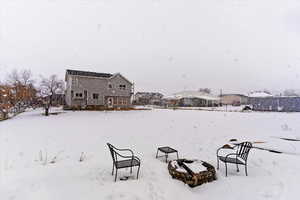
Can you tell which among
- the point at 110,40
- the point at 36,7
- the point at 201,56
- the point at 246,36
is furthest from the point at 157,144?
the point at 201,56

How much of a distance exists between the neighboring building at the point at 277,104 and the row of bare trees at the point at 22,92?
3162cm

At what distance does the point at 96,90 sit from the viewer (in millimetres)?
21875

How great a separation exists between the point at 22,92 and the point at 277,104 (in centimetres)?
3556

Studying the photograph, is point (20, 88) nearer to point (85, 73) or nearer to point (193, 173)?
point (85, 73)

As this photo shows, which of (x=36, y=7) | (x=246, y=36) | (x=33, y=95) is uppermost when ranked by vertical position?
(x=246, y=36)

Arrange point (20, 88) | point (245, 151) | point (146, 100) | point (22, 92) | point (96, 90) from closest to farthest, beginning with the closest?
point (245, 151) → point (22, 92) → point (20, 88) → point (96, 90) → point (146, 100)

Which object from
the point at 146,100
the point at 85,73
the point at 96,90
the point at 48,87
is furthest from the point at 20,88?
the point at 146,100

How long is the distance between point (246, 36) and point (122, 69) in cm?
2006

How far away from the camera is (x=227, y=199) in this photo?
263 cm

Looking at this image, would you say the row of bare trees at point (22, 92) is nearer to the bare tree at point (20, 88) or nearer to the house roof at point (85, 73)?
the bare tree at point (20, 88)

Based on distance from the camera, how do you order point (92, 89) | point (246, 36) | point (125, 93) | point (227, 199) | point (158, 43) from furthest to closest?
point (125, 93) → point (92, 89) → point (158, 43) → point (246, 36) → point (227, 199)

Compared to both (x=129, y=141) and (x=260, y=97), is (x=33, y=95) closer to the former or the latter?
(x=129, y=141)

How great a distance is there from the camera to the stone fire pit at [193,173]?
3.06 meters

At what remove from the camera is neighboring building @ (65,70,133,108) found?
2038 centimetres
